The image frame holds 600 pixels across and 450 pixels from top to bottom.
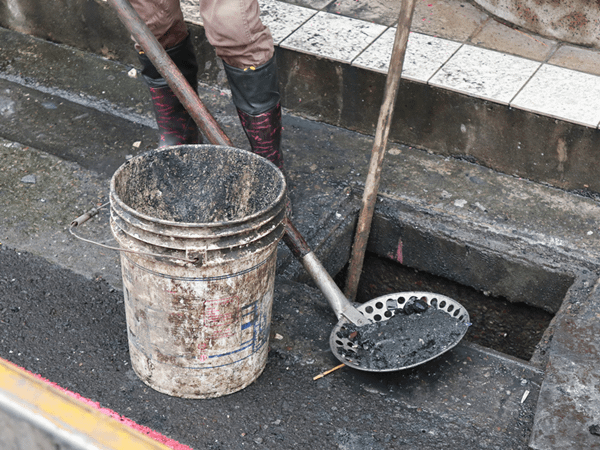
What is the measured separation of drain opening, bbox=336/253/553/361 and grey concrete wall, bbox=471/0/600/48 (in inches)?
62.6

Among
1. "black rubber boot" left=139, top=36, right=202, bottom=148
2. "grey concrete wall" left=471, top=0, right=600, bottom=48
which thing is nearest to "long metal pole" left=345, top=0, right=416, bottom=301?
"black rubber boot" left=139, top=36, right=202, bottom=148

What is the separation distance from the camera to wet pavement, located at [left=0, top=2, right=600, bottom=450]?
81.7 inches

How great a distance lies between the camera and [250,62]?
2582 millimetres

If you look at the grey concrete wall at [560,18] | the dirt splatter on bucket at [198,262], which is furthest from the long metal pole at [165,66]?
the grey concrete wall at [560,18]

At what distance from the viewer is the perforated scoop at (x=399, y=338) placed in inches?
87.4

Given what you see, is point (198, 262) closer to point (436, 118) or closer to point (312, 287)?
point (312, 287)

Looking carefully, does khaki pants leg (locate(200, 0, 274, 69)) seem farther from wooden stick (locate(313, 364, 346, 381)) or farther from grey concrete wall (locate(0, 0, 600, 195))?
wooden stick (locate(313, 364, 346, 381))

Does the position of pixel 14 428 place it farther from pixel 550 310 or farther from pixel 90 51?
pixel 90 51

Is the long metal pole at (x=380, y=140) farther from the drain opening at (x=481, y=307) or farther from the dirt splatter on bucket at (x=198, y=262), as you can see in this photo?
the dirt splatter on bucket at (x=198, y=262)

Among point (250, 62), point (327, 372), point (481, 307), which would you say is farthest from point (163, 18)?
point (481, 307)

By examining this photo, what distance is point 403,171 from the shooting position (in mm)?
3170

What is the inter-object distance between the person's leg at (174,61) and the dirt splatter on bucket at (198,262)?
2.79 feet

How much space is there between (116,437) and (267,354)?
5.05ft

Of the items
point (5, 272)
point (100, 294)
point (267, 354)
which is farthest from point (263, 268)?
point (5, 272)
